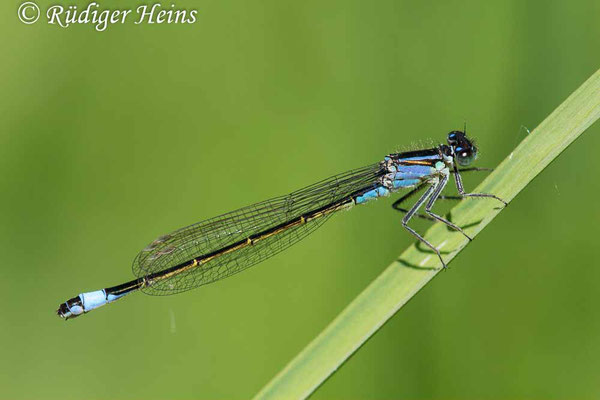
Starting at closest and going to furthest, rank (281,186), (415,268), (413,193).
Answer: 1. (415,268)
2. (413,193)
3. (281,186)

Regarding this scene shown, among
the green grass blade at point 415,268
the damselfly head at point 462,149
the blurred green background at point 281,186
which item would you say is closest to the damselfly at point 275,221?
the damselfly head at point 462,149

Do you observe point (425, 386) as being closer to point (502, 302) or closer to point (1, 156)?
point (502, 302)

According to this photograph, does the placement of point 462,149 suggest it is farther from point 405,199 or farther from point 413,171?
point 405,199

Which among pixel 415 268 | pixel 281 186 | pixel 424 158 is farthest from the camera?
pixel 281 186

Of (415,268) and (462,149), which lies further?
(462,149)

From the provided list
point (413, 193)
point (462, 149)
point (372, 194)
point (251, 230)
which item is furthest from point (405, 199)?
point (251, 230)

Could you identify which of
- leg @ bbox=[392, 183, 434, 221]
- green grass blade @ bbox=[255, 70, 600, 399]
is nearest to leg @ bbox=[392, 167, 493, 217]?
leg @ bbox=[392, 183, 434, 221]
